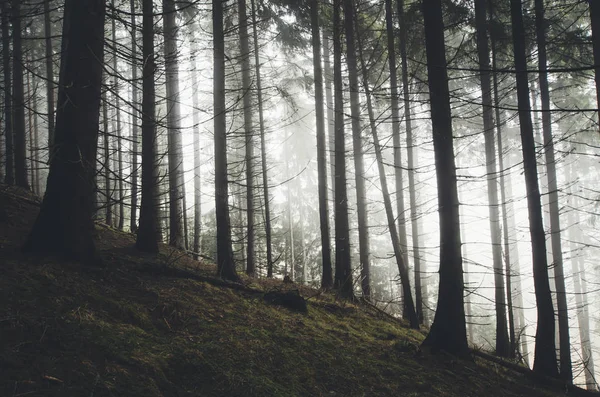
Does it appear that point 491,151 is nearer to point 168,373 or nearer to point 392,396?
point 392,396

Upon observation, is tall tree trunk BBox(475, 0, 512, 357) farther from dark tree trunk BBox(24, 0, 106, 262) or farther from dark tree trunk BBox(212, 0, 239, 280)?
dark tree trunk BBox(24, 0, 106, 262)

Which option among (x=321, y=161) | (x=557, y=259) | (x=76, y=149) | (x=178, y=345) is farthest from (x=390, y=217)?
(x=557, y=259)

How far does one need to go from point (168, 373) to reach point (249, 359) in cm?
94

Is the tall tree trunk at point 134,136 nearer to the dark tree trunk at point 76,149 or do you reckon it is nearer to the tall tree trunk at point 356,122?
the dark tree trunk at point 76,149

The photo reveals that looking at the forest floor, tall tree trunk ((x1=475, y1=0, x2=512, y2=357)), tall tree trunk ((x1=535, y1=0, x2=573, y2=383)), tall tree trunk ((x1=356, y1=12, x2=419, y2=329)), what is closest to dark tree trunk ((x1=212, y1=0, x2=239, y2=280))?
the forest floor

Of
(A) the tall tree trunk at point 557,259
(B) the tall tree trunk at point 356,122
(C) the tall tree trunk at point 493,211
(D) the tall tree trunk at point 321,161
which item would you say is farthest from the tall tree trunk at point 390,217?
(A) the tall tree trunk at point 557,259

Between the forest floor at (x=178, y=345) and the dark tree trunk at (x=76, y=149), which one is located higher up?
the dark tree trunk at (x=76, y=149)

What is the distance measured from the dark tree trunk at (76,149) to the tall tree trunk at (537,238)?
7029 mm

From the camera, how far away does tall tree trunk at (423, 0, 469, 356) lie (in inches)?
207

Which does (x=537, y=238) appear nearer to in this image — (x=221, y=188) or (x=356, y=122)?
(x=356, y=122)

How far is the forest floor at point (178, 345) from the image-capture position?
106 inches

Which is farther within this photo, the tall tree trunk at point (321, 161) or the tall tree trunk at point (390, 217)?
the tall tree trunk at point (321, 161)

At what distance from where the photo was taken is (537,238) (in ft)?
20.6

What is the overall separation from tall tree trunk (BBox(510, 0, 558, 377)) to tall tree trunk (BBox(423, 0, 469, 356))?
1771 mm
